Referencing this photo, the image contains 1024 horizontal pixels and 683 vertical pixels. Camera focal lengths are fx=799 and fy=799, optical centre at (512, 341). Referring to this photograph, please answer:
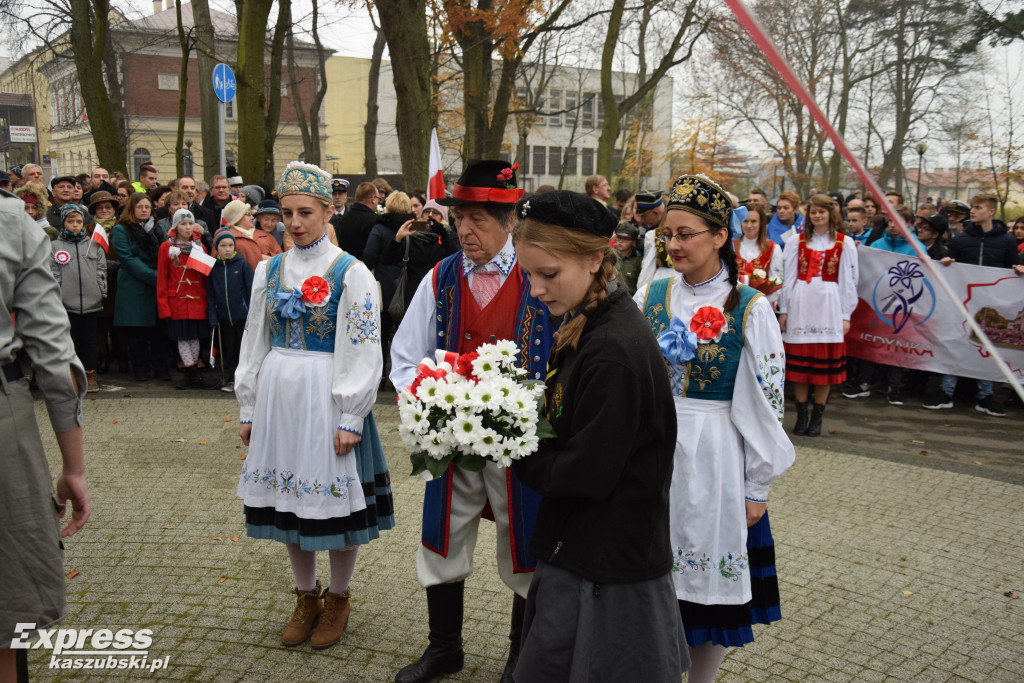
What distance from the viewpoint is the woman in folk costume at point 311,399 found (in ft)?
12.2

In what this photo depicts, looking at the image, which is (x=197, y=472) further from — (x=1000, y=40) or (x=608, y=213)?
(x=1000, y=40)

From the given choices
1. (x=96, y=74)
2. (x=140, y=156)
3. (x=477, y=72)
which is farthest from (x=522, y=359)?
(x=140, y=156)

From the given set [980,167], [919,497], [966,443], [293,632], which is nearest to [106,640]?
[293,632]

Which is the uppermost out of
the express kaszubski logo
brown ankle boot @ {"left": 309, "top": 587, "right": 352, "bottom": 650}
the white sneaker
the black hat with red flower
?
the black hat with red flower

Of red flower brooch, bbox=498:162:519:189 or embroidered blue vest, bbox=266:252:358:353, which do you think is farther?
embroidered blue vest, bbox=266:252:358:353

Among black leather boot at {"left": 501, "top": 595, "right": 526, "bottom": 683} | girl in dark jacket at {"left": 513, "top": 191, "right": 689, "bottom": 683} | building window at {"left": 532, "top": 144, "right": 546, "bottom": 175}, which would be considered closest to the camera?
girl in dark jacket at {"left": 513, "top": 191, "right": 689, "bottom": 683}

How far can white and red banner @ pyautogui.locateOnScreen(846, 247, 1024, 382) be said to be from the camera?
8.95 meters

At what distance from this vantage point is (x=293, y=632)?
3.87 m

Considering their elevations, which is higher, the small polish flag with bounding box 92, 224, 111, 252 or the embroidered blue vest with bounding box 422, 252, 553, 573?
the small polish flag with bounding box 92, 224, 111, 252

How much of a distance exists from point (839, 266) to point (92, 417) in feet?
24.9

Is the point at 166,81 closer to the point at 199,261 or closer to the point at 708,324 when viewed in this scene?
the point at 199,261

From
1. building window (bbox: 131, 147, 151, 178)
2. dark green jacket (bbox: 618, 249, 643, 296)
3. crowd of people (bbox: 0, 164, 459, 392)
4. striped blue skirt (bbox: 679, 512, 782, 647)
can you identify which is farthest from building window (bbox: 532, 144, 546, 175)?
striped blue skirt (bbox: 679, 512, 782, 647)

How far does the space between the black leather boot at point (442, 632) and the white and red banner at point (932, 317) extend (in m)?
7.27

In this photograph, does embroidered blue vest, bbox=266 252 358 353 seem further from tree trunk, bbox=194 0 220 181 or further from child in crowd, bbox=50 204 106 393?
tree trunk, bbox=194 0 220 181
